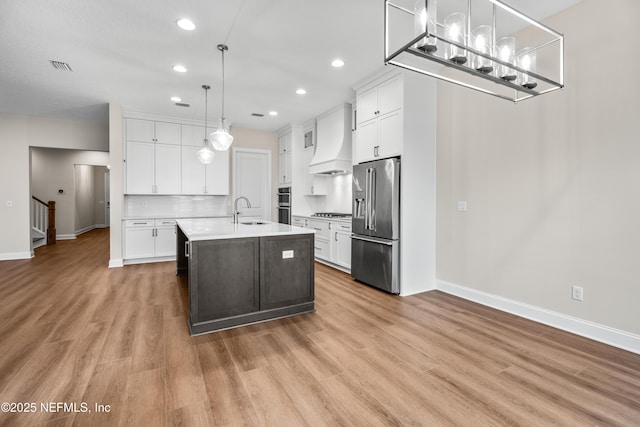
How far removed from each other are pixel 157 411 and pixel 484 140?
12.6 ft

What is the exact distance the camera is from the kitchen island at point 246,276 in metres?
2.70

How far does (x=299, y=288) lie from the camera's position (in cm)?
318

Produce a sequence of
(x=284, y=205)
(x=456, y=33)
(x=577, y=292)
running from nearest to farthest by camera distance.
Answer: (x=456, y=33) → (x=577, y=292) → (x=284, y=205)

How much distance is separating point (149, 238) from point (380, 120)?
4.67 metres

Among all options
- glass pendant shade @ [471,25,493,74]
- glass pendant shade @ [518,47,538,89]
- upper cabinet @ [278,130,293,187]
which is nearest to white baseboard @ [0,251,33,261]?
upper cabinet @ [278,130,293,187]

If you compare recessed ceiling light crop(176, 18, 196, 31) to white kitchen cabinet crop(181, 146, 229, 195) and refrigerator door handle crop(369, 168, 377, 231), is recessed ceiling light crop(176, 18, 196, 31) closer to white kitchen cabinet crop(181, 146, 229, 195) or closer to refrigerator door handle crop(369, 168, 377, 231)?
refrigerator door handle crop(369, 168, 377, 231)

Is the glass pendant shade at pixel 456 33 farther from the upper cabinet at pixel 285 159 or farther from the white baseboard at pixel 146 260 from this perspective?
the white baseboard at pixel 146 260

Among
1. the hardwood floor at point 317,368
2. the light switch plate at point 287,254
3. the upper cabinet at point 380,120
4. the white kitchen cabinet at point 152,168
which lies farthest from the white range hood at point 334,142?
the white kitchen cabinet at point 152,168

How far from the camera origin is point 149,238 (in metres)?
5.64

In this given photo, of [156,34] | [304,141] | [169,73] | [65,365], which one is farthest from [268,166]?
[65,365]

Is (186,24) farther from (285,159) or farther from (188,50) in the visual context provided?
(285,159)

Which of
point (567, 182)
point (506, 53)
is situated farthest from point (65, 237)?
point (567, 182)

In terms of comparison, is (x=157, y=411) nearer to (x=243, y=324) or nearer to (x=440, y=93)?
(x=243, y=324)

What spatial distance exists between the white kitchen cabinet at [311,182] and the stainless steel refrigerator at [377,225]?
6.42 ft
